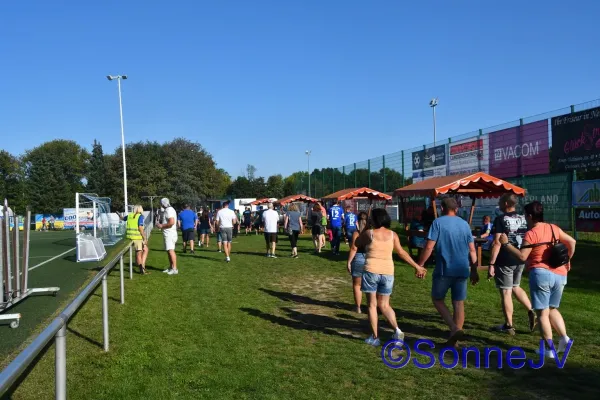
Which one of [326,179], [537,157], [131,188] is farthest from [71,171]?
[537,157]

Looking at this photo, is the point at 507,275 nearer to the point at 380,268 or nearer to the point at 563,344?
the point at 563,344

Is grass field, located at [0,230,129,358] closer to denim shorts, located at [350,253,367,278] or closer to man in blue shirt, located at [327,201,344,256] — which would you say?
denim shorts, located at [350,253,367,278]

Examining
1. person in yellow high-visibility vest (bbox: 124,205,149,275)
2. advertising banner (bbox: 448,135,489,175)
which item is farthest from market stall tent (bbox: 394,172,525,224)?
person in yellow high-visibility vest (bbox: 124,205,149,275)

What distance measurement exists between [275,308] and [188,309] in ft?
4.64

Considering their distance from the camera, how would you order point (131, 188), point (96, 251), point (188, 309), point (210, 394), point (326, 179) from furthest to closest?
point (131, 188) → point (326, 179) → point (96, 251) → point (188, 309) → point (210, 394)

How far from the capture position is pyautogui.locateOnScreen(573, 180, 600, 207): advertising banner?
14375 millimetres

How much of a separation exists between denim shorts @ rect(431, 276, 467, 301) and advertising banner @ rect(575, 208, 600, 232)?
1089 centimetres

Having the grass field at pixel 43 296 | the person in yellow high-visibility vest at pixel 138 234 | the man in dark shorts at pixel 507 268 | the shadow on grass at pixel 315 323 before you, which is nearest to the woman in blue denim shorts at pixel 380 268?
the shadow on grass at pixel 315 323

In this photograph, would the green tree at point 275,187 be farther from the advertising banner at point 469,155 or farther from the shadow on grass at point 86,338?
the shadow on grass at point 86,338

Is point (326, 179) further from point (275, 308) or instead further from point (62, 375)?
point (62, 375)

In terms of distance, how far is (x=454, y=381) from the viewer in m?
4.78

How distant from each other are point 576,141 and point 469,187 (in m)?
3.90

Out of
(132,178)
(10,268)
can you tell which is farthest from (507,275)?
(132,178)

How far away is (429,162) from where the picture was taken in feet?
74.5
